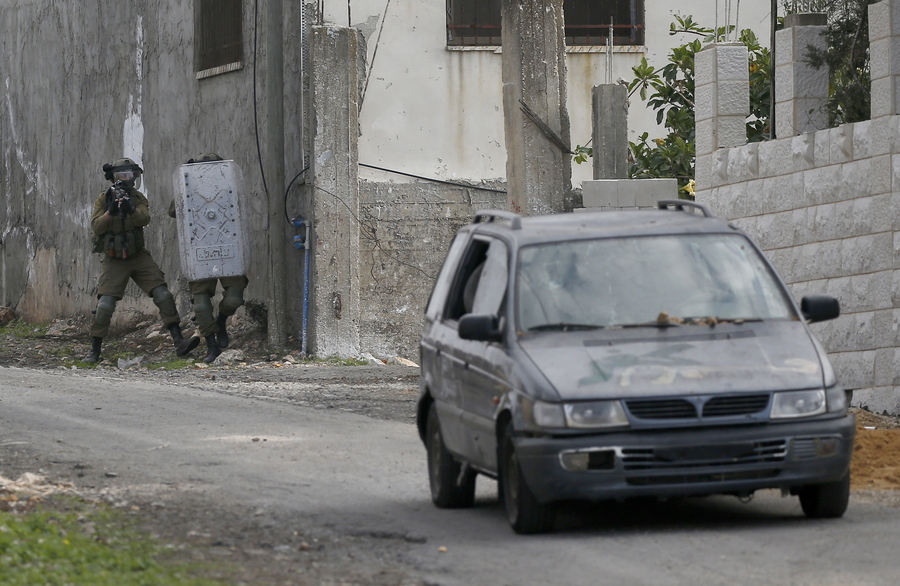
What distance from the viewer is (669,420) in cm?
652

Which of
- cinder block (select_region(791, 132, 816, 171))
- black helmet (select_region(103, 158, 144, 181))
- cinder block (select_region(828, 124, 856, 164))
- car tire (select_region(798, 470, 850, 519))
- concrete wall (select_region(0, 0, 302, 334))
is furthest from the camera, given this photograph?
concrete wall (select_region(0, 0, 302, 334))

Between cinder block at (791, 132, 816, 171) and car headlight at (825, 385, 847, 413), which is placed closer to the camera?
car headlight at (825, 385, 847, 413)

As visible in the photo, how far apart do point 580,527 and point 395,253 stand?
12.2 meters

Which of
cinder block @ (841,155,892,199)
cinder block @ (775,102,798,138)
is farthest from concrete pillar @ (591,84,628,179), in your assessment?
cinder block @ (841,155,892,199)

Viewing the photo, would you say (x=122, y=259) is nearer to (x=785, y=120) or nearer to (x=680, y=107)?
(x=680, y=107)

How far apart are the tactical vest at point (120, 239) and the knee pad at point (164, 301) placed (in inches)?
20.4

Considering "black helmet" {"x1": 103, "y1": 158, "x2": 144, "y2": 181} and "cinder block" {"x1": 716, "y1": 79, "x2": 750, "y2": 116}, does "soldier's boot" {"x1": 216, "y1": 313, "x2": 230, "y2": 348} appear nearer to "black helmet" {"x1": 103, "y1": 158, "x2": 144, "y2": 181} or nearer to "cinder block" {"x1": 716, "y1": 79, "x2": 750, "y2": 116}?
"black helmet" {"x1": 103, "y1": 158, "x2": 144, "y2": 181}

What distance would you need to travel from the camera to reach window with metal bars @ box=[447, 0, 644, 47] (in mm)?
20016

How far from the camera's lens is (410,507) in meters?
7.95

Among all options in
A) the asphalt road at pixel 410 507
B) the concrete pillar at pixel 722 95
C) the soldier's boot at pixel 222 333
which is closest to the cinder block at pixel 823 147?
the concrete pillar at pixel 722 95

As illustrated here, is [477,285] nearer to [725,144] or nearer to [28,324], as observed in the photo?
[725,144]

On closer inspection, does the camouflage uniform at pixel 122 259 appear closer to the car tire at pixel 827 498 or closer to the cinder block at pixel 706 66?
the cinder block at pixel 706 66

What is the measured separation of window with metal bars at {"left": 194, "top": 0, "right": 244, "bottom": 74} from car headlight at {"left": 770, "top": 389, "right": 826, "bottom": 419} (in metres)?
14.1

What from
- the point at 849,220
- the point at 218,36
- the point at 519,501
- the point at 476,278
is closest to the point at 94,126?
the point at 218,36
